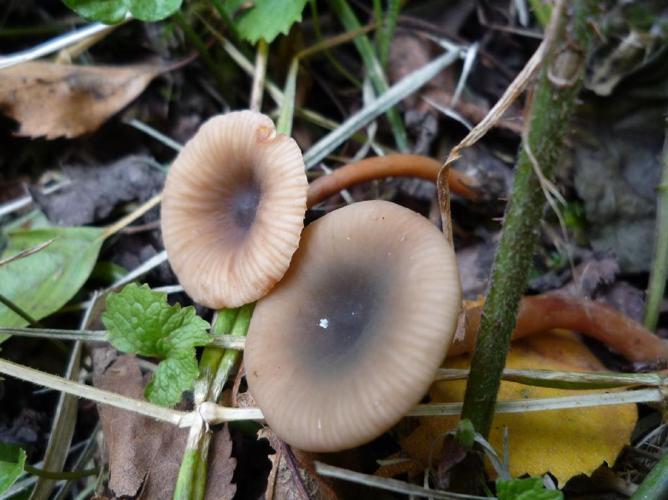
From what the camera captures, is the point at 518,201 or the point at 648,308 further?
the point at 648,308

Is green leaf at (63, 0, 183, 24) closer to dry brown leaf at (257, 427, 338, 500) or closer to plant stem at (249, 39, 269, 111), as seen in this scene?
plant stem at (249, 39, 269, 111)

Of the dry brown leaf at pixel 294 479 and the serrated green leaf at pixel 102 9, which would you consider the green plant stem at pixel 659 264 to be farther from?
the serrated green leaf at pixel 102 9

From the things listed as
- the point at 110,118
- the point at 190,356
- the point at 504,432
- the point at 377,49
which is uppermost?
the point at 377,49

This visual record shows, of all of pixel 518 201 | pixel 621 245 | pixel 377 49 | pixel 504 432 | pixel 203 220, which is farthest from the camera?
pixel 377 49

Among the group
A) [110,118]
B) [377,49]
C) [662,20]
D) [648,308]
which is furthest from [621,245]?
[110,118]

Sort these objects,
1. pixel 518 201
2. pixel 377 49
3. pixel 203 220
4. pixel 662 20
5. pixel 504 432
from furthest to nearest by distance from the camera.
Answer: pixel 377 49, pixel 662 20, pixel 203 220, pixel 504 432, pixel 518 201

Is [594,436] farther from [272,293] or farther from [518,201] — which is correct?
[272,293]

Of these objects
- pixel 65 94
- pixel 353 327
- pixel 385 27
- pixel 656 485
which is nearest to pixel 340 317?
pixel 353 327

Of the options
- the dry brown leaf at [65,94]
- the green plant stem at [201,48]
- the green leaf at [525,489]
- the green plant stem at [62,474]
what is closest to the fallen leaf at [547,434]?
the green leaf at [525,489]
